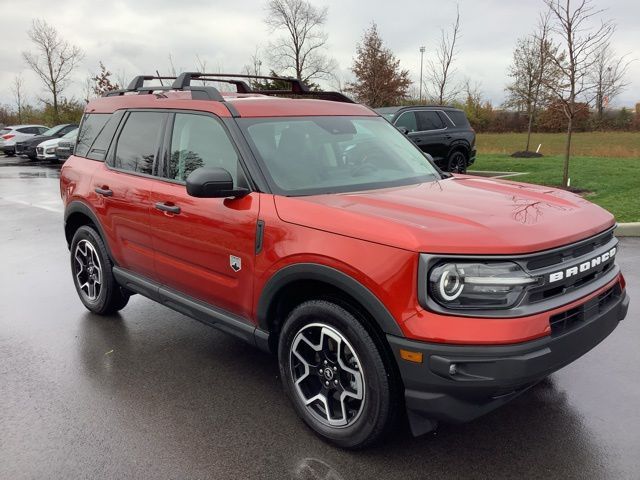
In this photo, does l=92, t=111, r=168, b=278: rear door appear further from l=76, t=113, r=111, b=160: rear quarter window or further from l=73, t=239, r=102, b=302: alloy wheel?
l=73, t=239, r=102, b=302: alloy wheel

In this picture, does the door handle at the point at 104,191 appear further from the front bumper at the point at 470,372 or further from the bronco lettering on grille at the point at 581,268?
the bronco lettering on grille at the point at 581,268

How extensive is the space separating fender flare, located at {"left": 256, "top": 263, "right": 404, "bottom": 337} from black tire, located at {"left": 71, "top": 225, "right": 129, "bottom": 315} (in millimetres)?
2206

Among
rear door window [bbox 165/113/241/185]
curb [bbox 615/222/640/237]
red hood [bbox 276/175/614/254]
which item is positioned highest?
rear door window [bbox 165/113/241/185]

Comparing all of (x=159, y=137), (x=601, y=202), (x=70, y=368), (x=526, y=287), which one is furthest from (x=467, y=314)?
(x=601, y=202)

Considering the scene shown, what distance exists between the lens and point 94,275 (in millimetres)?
5094

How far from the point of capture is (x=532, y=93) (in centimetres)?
2511

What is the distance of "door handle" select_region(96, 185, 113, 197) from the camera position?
4554mm

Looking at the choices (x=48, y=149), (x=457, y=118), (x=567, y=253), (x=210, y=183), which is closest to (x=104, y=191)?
(x=210, y=183)

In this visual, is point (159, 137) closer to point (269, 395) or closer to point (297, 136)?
point (297, 136)

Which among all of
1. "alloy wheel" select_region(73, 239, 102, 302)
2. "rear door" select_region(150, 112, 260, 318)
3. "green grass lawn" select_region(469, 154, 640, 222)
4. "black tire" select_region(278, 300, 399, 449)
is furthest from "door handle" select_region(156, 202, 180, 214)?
"green grass lawn" select_region(469, 154, 640, 222)

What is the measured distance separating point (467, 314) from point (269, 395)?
1.68 meters

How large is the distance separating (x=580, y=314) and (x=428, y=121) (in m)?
11.1

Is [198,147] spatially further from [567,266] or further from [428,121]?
[428,121]

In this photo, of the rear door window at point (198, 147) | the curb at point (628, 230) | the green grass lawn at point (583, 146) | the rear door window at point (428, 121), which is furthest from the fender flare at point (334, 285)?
the green grass lawn at point (583, 146)
